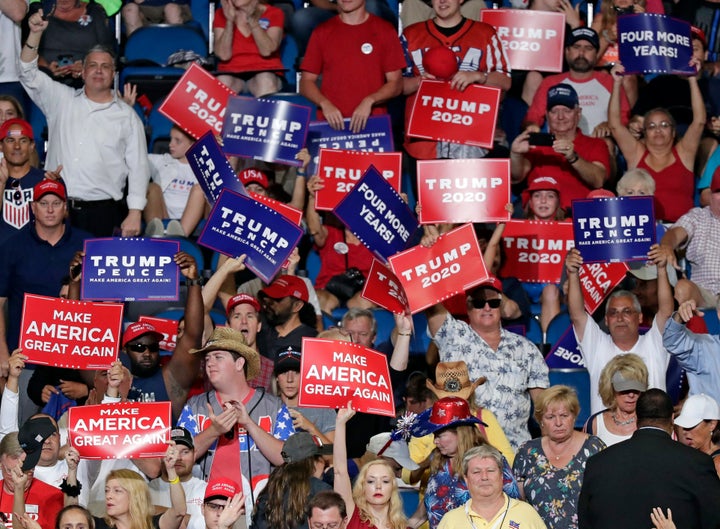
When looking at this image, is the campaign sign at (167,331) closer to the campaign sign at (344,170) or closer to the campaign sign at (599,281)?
the campaign sign at (344,170)

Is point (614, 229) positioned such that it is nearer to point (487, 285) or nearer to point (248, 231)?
point (487, 285)

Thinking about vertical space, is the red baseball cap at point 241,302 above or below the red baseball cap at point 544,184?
below

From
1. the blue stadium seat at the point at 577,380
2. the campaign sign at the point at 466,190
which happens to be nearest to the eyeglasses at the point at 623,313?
the blue stadium seat at the point at 577,380

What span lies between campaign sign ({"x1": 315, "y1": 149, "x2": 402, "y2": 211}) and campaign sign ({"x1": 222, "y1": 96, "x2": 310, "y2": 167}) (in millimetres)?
193

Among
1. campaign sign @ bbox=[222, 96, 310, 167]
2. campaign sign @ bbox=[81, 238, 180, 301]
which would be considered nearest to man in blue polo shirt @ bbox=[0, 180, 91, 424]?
campaign sign @ bbox=[81, 238, 180, 301]

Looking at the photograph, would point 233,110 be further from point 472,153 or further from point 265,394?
point 265,394

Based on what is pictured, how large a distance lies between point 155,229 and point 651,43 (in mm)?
3667

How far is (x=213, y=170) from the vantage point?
1050 centimetres

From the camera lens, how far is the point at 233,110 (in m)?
11.5

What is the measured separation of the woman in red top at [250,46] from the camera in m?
12.7

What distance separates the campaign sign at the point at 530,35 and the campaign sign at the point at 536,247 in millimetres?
2156

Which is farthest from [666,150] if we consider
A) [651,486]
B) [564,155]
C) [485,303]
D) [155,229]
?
[651,486]

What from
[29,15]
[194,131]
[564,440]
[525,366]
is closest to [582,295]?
[525,366]

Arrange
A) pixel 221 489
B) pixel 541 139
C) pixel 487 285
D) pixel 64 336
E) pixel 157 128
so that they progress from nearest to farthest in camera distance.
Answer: pixel 221 489
pixel 64 336
pixel 487 285
pixel 541 139
pixel 157 128
